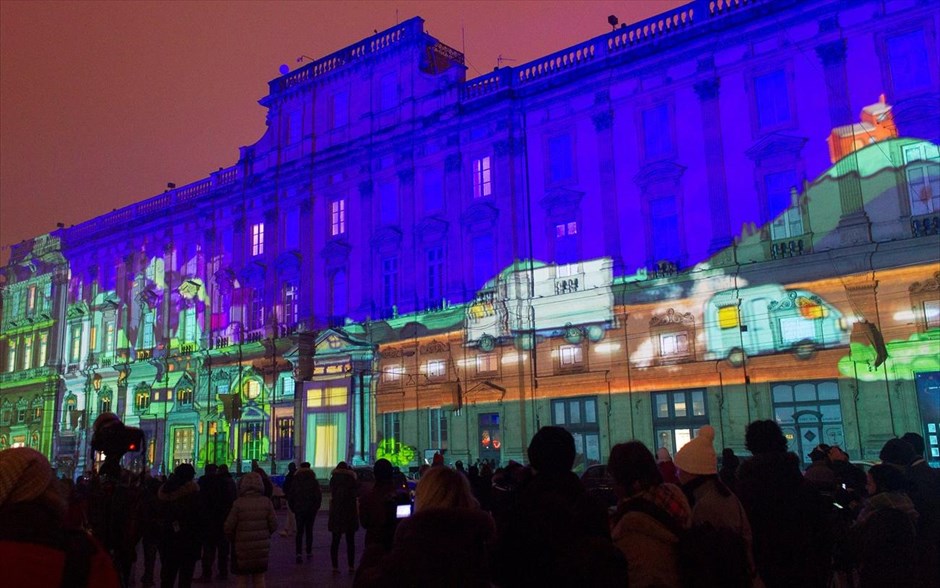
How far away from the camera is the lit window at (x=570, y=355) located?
31.1 metres

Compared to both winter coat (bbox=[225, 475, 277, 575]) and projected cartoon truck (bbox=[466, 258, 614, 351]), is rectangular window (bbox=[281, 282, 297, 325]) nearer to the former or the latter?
projected cartoon truck (bbox=[466, 258, 614, 351])

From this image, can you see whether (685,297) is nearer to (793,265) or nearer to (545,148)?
(793,265)

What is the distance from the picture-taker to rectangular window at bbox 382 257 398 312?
36.7 m

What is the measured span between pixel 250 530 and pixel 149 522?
2.13 metres

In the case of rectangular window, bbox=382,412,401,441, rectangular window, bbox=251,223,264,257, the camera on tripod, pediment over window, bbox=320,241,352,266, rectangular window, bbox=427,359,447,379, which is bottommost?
the camera on tripod

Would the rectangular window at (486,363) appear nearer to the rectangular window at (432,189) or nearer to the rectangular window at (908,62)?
the rectangular window at (432,189)

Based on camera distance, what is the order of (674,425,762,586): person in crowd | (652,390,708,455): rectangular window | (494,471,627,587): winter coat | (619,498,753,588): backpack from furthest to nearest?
(652,390,708,455): rectangular window → (674,425,762,586): person in crowd → (619,498,753,588): backpack → (494,471,627,587): winter coat

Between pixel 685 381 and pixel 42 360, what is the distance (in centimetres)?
4587

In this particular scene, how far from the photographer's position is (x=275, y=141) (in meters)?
43.2

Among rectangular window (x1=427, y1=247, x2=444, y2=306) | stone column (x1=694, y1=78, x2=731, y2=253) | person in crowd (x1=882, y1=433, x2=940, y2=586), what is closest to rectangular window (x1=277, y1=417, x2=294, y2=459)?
rectangular window (x1=427, y1=247, x2=444, y2=306)

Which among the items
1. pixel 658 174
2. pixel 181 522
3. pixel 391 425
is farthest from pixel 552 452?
pixel 391 425

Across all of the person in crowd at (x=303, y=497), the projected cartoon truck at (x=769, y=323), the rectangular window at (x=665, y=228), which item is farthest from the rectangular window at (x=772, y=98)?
the person in crowd at (x=303, y=497)

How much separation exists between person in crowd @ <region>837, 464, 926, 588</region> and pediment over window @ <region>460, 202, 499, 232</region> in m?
27.7

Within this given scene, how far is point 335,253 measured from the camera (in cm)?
3906
